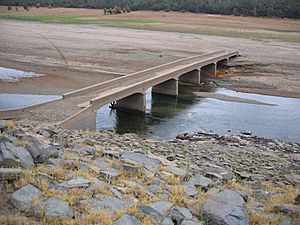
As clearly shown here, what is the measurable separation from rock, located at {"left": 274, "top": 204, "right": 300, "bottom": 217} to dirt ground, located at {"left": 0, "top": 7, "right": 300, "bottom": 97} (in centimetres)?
2301

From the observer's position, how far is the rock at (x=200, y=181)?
10.7 metres

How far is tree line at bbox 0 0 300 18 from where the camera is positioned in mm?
80000

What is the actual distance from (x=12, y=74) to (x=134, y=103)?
13.9m

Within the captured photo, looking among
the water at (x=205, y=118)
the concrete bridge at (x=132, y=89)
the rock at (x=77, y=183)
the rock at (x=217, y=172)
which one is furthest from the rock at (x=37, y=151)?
the water at (x=205, y=118)

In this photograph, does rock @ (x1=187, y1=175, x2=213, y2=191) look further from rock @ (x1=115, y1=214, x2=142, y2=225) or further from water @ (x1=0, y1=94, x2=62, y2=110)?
water @ (x1=0, y1=94, x2=62, y2=110)

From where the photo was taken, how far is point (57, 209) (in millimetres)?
7746

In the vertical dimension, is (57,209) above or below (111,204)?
above

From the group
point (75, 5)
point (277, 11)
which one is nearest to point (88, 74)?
point (277, 11)

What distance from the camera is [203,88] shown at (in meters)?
37.8

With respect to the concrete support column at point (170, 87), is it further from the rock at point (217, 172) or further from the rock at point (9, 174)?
the rock at point (9, 174)

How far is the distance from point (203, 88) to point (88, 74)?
10391 millimetres

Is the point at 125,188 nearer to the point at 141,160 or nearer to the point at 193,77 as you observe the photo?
the point at 141,160

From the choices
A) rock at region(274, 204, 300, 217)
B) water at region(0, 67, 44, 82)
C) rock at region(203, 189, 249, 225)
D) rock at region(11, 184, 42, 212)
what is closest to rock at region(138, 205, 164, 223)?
rock at region(203, 189, 249, 225)

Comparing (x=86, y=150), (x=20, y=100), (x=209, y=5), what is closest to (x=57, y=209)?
(x=86, y=150)
